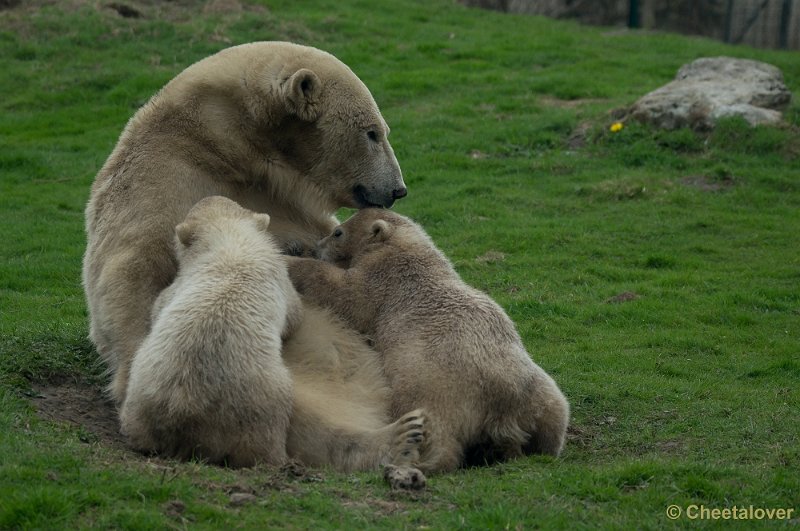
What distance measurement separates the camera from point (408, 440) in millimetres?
6324

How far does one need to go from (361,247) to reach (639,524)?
2734 millimetres

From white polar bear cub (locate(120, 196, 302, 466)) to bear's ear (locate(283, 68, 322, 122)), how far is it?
4.52ft

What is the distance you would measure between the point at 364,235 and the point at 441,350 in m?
1.32

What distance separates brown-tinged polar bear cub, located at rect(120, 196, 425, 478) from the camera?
6.07m

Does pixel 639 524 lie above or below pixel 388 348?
below

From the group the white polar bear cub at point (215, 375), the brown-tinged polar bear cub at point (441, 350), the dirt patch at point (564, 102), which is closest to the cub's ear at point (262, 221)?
the brown-tinged polar bear cub at point (441, 350)

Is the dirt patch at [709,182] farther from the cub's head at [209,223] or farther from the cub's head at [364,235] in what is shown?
the cub's head at [209,223]

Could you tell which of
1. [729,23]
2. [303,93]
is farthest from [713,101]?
[303,93]

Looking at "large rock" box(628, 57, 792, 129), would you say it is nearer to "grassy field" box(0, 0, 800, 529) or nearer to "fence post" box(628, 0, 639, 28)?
"grassy field" box(0, 0, 800, 529)

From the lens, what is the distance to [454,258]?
1355 cm

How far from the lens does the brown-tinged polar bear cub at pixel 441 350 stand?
6.53 m

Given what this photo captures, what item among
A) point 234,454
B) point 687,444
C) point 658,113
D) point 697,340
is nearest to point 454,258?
point 697,340

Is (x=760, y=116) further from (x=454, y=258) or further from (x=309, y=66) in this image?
(x=309, y=66)

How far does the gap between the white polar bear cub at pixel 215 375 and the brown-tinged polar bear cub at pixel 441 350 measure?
742 mm
